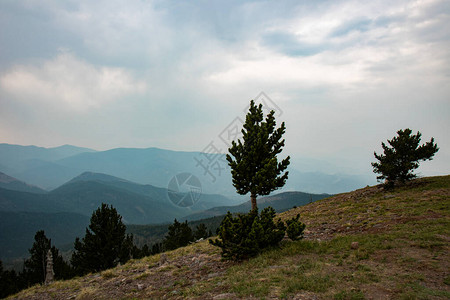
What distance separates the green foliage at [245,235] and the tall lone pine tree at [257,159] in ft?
4.91

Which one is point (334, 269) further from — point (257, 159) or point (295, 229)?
point (257, 159)

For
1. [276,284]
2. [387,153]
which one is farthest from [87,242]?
[387,153]

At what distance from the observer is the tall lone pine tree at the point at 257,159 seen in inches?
640

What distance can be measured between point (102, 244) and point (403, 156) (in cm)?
4722

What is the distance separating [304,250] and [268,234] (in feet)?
8.04

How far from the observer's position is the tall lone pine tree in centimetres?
1627

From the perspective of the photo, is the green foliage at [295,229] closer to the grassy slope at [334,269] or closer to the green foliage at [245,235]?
the grassy slope at [334,269]

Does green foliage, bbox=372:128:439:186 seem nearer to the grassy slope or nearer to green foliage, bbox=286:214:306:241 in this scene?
the grassy slope

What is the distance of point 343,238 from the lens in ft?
50.9

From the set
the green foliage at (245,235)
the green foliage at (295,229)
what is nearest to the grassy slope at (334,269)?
the green foliage at (295,229)

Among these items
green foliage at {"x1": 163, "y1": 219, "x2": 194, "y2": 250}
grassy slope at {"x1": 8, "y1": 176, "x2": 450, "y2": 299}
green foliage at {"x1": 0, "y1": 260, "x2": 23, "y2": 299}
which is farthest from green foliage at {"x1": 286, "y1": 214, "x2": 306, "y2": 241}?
green foliage at {"x1": 0, "y1": 260, "x2": 23, "y2": 299}

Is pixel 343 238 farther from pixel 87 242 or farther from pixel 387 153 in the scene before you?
pixel 87 242

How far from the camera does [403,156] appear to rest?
27484 millimetres

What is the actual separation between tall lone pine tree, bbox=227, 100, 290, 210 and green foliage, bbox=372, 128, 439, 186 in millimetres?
19066
